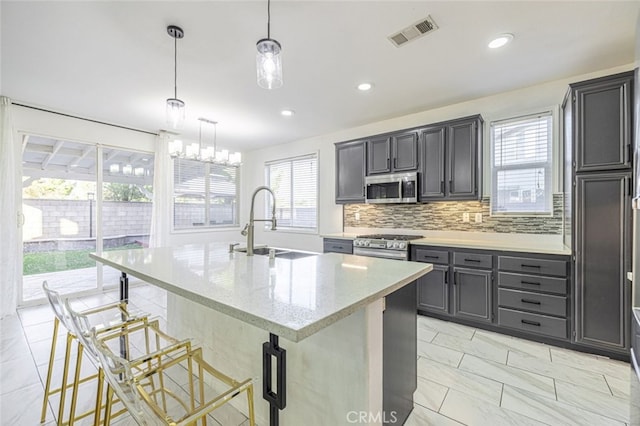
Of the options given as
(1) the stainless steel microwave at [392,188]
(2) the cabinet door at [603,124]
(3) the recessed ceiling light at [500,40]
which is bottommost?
(1) the stainless steel microwave at [392,188]

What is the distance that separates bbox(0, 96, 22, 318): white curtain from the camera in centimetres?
351

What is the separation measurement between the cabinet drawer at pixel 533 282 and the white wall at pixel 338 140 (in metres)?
1.09

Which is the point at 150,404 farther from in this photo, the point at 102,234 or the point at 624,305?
the point at 102,234

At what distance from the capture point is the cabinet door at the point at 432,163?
11.7 feet

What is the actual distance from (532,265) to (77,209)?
611cm

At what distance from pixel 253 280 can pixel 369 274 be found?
628 mm

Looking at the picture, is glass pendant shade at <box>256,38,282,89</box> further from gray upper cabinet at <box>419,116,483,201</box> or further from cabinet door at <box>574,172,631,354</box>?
cabinet door at <box>574,172,631,354</box>

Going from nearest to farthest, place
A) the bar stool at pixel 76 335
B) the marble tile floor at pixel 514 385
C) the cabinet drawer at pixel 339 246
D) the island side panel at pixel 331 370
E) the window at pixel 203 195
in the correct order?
the island side panel at pixel 331 370
the bar stool at pixel 76 335
the marble tile floor at pixel 514 385
the cabinet drawer at pixel 339 246
the window at pixel 203 195

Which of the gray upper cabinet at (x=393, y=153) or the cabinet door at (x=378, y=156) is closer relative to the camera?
the gray upper cabinet at (x=393, y=153)

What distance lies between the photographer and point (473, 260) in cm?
312

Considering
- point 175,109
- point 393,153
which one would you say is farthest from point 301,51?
point 393,153

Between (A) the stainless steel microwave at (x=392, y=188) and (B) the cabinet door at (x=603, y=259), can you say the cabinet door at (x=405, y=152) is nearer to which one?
(A) the stainless steel microwave at (x=392, y=188)

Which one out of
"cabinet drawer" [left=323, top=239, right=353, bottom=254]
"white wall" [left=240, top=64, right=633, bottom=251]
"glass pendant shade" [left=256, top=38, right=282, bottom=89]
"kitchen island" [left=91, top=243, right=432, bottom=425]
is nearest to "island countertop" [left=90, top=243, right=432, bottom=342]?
"kitchen island" [left=91, top=243, right=432, bottom=425]

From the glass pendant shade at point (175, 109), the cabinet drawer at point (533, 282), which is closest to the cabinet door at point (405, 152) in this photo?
the cabinet drawer at point (533, 282)
